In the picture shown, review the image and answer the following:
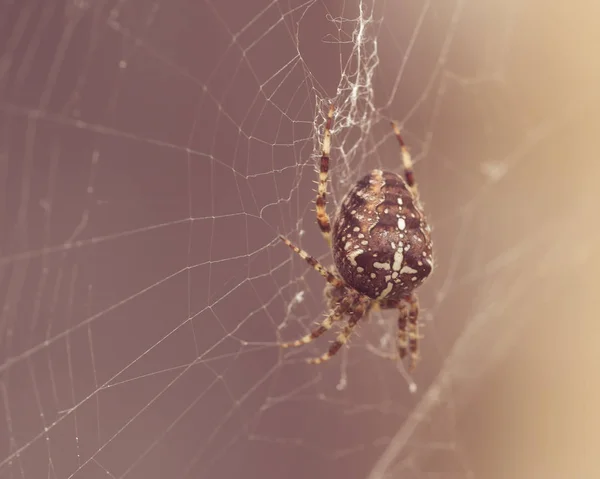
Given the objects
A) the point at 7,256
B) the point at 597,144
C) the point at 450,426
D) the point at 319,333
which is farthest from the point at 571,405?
the point at 7,256

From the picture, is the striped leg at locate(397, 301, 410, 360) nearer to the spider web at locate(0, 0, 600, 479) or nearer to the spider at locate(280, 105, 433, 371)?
the spider at locate(280, 105, 433, 371)

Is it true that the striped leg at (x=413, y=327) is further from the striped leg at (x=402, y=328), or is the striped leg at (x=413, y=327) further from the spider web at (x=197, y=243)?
the spider web at (x=197, y=243)

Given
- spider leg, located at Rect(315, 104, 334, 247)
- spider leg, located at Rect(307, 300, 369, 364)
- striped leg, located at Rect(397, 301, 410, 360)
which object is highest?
spider leg, located at Rect(315, 104, 334, 247)

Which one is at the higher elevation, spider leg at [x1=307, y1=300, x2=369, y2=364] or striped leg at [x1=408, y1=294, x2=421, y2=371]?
striped leg at [x1=408, y1=294, x2=421, y2=371]

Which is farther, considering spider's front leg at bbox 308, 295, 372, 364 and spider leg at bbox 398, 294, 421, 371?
spider leg at bbox 398, 294, 421, 371

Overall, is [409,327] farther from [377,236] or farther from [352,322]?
[377,236]

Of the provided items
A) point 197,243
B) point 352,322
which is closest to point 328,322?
point 352,322

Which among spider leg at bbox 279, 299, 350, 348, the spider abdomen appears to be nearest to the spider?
the spider abdomen
